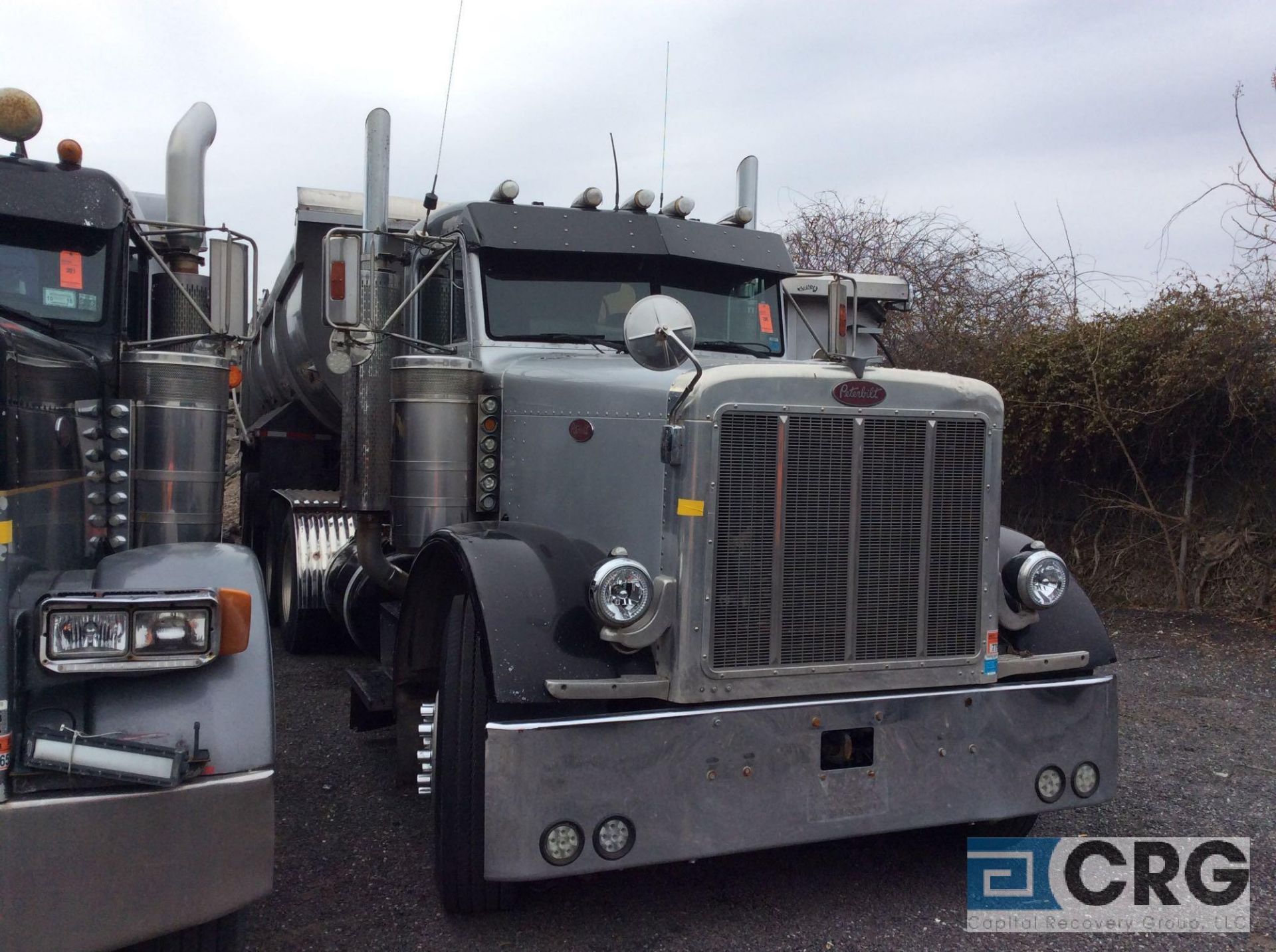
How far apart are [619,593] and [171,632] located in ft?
4.23

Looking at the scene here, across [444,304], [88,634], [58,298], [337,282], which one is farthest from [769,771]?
[58,298]

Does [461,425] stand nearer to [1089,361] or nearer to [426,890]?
[426,890]

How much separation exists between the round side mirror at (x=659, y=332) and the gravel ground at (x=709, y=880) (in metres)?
1.88

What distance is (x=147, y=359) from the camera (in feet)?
13.6

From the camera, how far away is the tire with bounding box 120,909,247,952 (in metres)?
2.89

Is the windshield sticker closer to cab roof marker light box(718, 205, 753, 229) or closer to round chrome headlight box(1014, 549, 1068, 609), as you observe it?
cab roof marker light box(718, 205, 753, 229)

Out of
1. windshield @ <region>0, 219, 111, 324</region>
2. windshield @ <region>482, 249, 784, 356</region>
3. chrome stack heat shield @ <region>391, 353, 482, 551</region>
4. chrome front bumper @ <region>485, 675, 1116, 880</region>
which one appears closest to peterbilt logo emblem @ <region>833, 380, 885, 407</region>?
chrome front bumper @ <region>485, 675, 1116, 880</region>

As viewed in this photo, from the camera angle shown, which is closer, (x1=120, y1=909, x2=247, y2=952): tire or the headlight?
the headlight

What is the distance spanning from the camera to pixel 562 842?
332cm

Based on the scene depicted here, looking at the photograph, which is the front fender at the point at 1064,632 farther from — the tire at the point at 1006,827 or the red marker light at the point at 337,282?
the red marker light at the point at 337,282

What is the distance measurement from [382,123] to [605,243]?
3.65 feet

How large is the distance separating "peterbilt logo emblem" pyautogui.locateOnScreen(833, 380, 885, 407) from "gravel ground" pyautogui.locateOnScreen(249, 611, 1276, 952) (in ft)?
5.72

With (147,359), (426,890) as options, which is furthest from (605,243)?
(426,890)

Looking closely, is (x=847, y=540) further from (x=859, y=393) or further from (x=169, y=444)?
(x=169, y=444)
